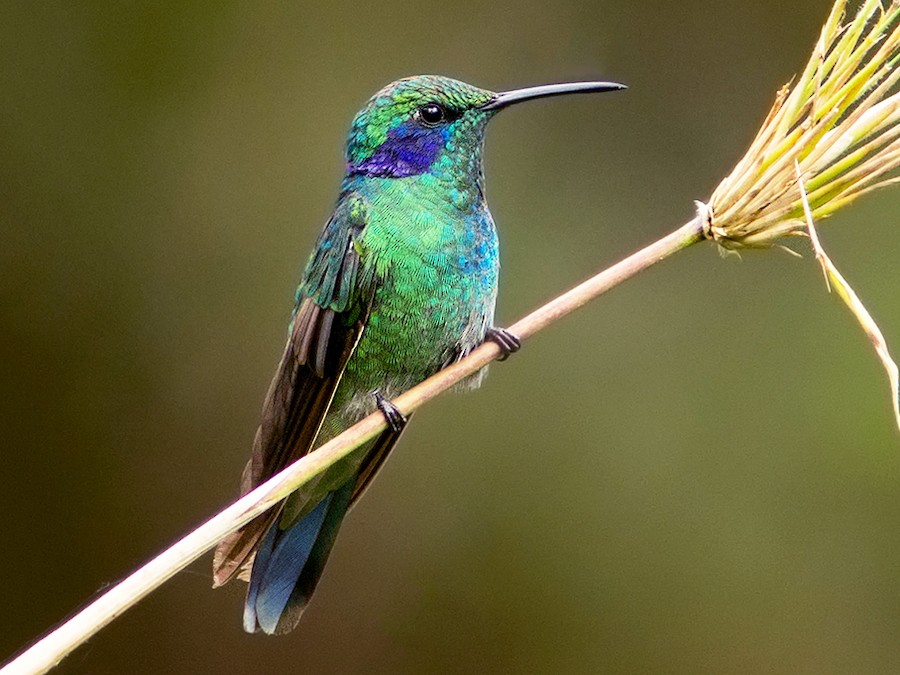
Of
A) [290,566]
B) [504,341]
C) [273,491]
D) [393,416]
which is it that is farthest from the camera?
[290,566]

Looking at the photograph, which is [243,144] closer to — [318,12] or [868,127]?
[318,12]

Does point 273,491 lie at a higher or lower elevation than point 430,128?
lower

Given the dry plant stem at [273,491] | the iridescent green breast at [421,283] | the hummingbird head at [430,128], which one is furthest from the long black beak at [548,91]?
the dry plant stem at [273,491]

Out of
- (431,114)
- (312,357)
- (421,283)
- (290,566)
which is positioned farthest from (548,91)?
(290,566)

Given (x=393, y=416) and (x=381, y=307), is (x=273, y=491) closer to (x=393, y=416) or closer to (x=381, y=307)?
(x=393, y=416)

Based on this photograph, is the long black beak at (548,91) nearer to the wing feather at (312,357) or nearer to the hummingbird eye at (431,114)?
the hummingbird eye at (431,114)

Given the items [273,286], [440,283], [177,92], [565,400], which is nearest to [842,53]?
[440,283]

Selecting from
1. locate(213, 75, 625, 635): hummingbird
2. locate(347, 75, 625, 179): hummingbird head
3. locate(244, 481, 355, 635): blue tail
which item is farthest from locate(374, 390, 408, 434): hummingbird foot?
locate(347, 75, 625, 179): hummingbird head

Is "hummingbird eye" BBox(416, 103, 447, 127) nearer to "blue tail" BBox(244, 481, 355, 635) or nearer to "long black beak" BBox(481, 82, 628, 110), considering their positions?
"long black beak" BBox(481, 82, 628, 110)
